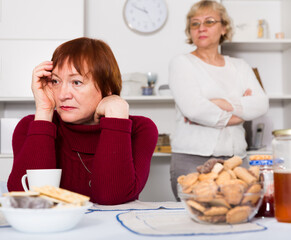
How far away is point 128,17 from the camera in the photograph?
Result: 331 cm

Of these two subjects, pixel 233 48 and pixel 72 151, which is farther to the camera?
pixel 233 48

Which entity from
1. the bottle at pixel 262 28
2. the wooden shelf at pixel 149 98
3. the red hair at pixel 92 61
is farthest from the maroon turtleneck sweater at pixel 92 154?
the bottle at pixel 262 28

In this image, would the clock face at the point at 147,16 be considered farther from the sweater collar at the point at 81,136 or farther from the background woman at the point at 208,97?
the sweater collar at the point at 81,136

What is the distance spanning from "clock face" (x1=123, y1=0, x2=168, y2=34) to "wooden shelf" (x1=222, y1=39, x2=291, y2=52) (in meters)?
0.54

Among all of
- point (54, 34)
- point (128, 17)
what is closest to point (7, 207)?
point (54, 34)

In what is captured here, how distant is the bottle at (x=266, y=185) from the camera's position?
0.85 meters

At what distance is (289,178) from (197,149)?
1.49m

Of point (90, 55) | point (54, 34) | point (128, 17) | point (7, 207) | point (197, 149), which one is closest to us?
point (7, 207)

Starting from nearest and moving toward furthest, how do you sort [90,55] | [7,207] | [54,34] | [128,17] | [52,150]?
1. [7,207]
2. [52,150]
3. [90,55]
4. [54,34]
5. [128,17]

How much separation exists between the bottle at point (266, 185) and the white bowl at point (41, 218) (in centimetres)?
38

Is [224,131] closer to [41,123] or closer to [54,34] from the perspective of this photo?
[41,123]

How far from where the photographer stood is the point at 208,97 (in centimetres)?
231

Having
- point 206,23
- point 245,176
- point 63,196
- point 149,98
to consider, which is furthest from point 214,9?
point 63,196

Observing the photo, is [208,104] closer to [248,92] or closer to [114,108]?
[248,92]
